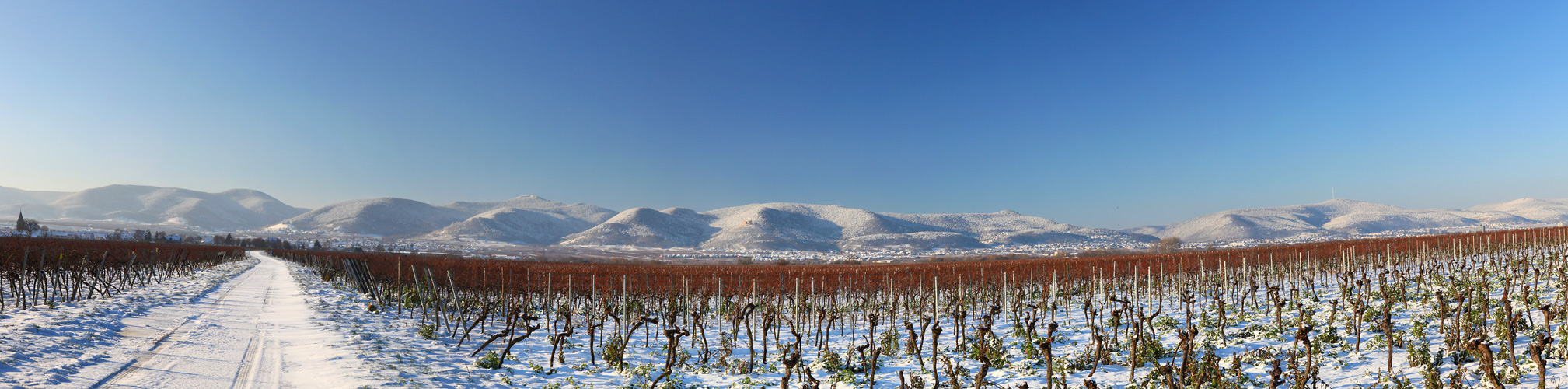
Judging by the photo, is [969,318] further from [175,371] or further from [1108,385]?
[175,371]

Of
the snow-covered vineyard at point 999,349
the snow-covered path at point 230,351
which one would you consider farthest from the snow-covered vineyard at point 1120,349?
the snow-covered path at point 230,351

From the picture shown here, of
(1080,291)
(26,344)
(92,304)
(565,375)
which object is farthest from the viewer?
(1080,291)

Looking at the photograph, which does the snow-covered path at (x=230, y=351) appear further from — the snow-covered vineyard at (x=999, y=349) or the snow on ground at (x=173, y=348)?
the snow-covered vineyard at (x=999, y=349)

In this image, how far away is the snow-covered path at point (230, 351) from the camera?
27.7 feet

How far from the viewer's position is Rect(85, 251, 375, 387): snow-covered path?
27.7 feet

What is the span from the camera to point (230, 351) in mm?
10406

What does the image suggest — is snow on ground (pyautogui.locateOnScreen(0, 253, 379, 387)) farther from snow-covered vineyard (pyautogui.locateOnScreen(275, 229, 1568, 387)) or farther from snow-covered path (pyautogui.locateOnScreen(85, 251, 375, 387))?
snow-covered vineyard (pyautogui.locateOnScreen(275, 229, 1568, 387))

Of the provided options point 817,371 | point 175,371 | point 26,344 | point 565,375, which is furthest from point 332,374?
point 817,371

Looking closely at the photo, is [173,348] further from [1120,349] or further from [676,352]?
[1120,349]

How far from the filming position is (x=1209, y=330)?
1195 cm

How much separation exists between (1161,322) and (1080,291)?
10.5 metres

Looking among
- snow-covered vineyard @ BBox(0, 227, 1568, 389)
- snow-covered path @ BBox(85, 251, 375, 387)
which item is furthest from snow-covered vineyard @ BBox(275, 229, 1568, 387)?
snow-covered path @ BBox(85, 251, 375, 387)

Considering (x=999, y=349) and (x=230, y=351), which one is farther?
(x=999, y=349)

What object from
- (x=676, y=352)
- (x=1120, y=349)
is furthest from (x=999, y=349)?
(x=676, y=352)
